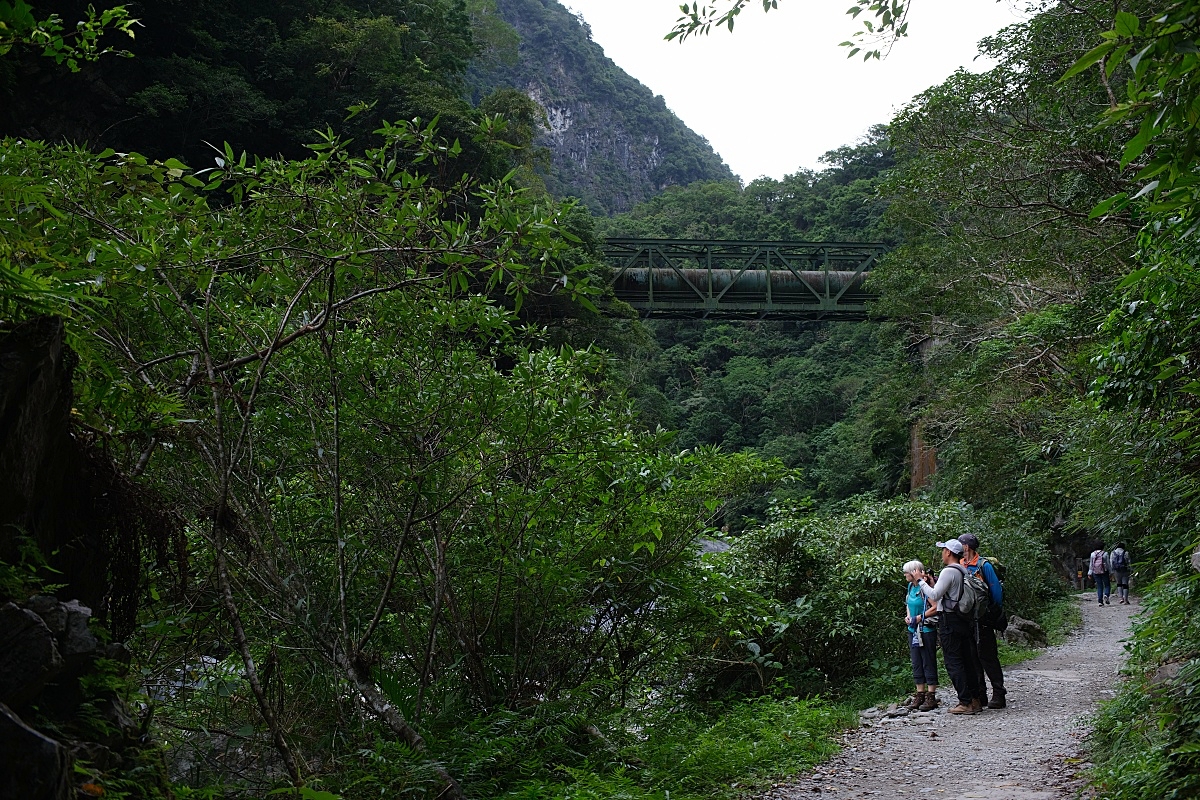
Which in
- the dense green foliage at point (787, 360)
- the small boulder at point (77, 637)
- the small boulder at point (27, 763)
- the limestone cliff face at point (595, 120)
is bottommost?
the small boulder at point (27, 763)

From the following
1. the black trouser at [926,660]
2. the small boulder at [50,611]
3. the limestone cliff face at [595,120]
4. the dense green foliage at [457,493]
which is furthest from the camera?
the limestone cliff face at [595,120]

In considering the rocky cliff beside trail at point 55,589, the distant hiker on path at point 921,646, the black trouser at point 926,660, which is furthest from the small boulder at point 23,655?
the black trouser at point 926,660

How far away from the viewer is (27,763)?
2.36 metres

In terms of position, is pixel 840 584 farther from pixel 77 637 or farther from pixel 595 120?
pixel 595 120

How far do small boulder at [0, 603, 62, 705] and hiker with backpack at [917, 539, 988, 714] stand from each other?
660 centimetres

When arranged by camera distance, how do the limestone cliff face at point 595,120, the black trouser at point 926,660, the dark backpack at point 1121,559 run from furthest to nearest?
the limestone cliff face at point 595,120
the dark backpack at point 1121,559
the black trouser at point 926,660

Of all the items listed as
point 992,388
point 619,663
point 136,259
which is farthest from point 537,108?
point 136,259

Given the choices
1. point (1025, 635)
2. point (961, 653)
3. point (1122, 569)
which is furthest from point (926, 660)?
point (1122, 569)

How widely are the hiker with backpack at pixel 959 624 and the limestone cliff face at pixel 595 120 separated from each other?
9813cm

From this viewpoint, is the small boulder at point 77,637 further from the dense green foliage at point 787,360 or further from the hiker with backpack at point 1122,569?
the dense green foliage at point 787,360

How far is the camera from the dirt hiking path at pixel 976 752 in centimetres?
545

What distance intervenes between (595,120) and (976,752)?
4432 inches

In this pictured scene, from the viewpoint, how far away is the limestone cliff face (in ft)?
352

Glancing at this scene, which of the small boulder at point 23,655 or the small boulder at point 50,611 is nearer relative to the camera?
the small boulder at point 23,655
